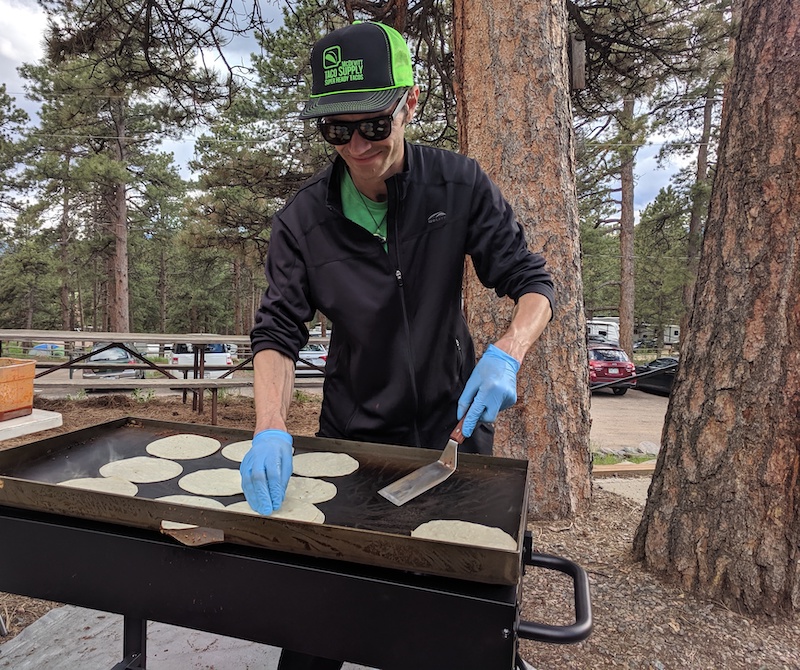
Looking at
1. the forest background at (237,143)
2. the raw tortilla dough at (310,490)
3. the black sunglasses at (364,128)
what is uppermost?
the forest background at (237,143)

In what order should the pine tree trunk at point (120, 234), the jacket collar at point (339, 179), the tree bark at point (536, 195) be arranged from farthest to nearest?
the pine tree trunk at point (120, 234)
the tree bark at point (536, 195)
the jacket collar at point (339, 179)

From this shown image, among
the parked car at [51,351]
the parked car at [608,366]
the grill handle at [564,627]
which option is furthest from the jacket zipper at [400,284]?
the parked car at [51,351]

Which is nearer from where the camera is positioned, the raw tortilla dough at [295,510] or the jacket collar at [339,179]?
the raw tortilla dough at [295,510]

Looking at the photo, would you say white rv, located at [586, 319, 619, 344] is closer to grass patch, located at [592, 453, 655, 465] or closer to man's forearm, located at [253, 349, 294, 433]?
grass patch, located at [592, 453, 655, 465]

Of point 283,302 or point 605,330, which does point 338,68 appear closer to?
point 283,302

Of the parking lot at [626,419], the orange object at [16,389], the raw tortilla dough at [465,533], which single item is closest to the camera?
the raw tortilla dough at [465,533]

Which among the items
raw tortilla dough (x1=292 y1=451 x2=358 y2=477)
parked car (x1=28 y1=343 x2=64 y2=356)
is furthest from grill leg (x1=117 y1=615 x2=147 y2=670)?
parked car (x1=28 y1=343 x2=64 y2=356)

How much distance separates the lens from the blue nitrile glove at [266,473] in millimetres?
1246

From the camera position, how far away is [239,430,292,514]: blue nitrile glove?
125cm

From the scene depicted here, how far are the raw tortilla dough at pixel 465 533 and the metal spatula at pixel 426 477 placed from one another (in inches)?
5.3

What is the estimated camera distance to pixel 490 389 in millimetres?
1309

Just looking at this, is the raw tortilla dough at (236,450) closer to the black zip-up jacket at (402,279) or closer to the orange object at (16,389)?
the black zip-up jacket at (402,279)

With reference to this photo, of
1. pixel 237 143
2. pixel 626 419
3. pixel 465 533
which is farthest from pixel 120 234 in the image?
pixel 465 533

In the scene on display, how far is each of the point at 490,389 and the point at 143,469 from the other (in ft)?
3.33
